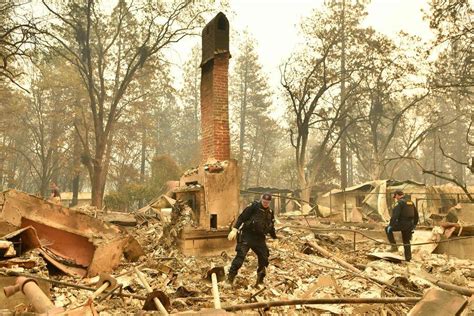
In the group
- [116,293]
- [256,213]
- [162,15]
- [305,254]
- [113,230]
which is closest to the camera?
[116,293]

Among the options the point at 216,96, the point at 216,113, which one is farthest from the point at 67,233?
the point at 216,96

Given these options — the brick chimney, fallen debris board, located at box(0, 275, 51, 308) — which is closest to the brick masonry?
the brick chimney

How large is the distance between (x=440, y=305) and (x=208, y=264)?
6.02 m

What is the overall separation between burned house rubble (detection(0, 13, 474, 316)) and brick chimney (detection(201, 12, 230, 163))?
3 cm

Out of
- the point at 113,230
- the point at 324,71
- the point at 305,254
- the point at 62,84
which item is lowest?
the point at 305,254

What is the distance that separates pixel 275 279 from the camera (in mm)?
7684

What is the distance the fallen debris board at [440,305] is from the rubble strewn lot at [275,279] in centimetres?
3

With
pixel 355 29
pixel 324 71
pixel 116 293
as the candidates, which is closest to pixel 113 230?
pixel 116 293

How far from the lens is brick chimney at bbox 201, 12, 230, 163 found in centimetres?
1060

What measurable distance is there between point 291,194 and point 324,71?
1078cm

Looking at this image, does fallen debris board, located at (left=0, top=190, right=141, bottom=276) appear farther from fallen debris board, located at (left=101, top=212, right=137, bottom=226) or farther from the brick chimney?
fallen debris board, located at (left=101, top=212, right=137, bottom=226)

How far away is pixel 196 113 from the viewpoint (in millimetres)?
47781

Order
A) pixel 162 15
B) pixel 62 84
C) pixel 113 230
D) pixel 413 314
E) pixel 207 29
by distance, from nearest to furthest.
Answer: pixel 413 314 < pixel 113 230 < pixel 207 29 < pixel 162 15 < pixel 62 84

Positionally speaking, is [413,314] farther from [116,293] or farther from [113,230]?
[113,230]
